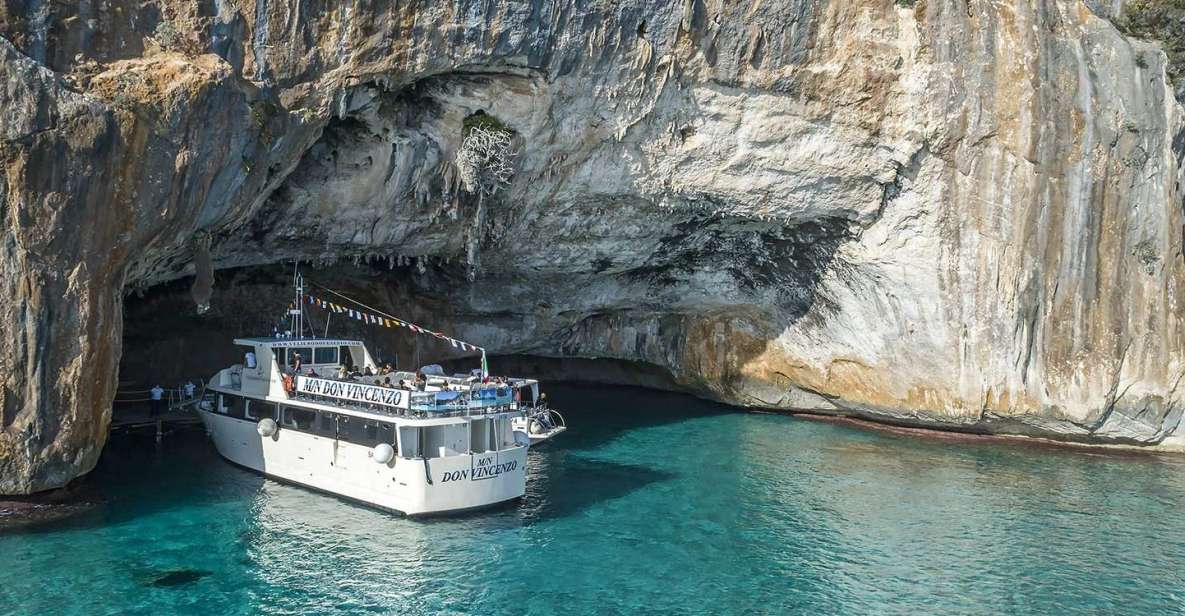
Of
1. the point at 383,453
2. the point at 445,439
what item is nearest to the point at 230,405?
Answer: the point at 383,453

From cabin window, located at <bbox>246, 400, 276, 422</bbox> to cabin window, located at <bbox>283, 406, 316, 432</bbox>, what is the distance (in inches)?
24.2

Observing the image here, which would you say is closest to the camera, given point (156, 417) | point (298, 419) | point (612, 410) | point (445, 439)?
point (445, 439)

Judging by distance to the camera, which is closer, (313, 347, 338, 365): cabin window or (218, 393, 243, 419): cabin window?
(218, 393, 243, 419): cabin window

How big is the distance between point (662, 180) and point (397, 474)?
11344mm

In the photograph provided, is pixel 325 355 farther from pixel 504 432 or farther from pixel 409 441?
pixel 504 432

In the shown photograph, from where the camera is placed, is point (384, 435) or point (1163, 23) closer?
point (384, 435)

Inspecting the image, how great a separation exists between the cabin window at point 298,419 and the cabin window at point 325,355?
2.95 meters

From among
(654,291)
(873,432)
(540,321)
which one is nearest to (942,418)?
(873,432)

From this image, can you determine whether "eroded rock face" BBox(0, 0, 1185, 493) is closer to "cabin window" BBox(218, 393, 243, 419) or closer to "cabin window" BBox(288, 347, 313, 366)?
"cabin window" BBox(288, 347, 313, 366)

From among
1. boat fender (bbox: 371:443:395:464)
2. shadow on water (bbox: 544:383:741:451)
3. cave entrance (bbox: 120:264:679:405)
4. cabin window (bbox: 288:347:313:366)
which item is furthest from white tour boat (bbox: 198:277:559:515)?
shadow on water (bbox: 544:383:741:451)

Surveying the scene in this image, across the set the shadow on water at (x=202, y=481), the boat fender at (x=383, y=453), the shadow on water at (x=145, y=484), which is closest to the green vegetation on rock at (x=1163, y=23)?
the shadow on water at (x=202, y=481)

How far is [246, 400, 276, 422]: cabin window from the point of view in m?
24.9

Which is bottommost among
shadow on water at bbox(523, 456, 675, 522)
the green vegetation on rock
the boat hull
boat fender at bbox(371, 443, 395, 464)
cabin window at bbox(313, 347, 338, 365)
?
shadow on water at bbox(523, 456, 675, 522)

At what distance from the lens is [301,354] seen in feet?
87.8
